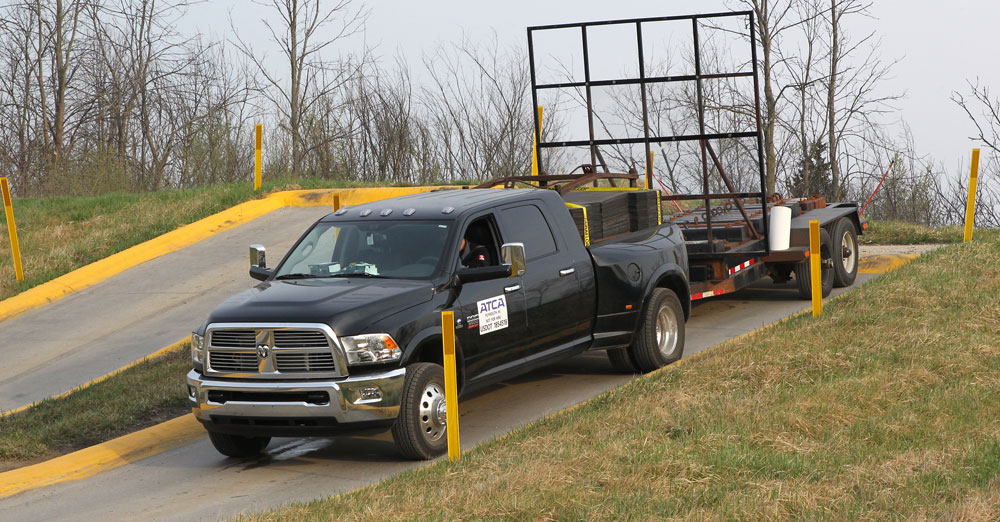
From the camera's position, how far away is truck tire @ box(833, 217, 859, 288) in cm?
1395

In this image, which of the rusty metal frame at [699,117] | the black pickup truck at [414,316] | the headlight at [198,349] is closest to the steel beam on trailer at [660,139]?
the rusty metal frame at [699,117]

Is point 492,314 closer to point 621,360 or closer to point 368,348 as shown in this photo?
point 368,348

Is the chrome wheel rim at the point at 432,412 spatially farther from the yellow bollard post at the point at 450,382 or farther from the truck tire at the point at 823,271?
the truck tire at the point at 823,271

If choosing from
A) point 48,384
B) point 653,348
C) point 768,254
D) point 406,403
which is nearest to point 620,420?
point 406,403

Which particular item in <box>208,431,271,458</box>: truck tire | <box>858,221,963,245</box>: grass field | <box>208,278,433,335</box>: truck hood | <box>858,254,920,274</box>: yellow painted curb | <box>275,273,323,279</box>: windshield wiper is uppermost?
<box>275,273,323,279</box>: windshield wiper

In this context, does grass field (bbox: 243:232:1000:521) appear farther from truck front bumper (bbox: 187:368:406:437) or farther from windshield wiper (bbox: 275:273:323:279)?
windshield wiper (bbox: 275:273:323:279)

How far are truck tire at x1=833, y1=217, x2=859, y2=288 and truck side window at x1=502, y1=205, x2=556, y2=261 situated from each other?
19.8ft

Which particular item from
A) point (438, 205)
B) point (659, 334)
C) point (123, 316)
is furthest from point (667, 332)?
point (123, 316)

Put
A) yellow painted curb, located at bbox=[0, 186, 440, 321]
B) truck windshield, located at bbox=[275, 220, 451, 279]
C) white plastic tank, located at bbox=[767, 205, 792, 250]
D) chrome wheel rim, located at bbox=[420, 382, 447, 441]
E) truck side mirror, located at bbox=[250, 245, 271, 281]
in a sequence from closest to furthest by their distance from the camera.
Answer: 1. chrome wheel rim, located at bbox=[420, 382, 447, 441]
2. truck windshield, located at bbox=[275, 220, 451, 279]
3. truck side mirror, located at bbox=[250, 245, 271, 281]
4. white plastic tank, located at bbox=[767, 205, 792, 250]
5. yellow painted curb, located at bbox=[0, 186, 440, 321]

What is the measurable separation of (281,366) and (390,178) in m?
21.4

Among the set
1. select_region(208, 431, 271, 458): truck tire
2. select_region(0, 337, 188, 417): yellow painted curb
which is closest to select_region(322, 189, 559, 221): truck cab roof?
select_region(208, 431, 271, 458): truck tire

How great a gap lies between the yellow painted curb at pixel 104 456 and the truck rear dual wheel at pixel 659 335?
12.6ft

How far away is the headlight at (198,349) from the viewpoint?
7691 millimetres

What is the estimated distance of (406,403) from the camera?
290 inches
